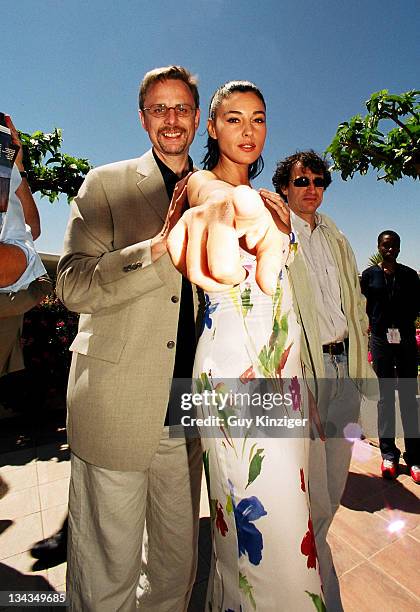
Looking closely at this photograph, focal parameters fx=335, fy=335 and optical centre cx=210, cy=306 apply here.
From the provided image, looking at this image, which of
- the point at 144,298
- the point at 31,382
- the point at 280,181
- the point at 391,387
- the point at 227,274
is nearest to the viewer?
the point at 227,274

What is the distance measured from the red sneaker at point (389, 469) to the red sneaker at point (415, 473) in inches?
5.9

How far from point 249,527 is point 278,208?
3.50 ft

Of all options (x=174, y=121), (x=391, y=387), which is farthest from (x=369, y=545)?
(x=174, y=121)

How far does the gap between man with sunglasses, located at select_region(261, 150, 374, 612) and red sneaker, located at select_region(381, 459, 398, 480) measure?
1514mm

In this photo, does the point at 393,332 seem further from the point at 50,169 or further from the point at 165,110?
the point at 50,169

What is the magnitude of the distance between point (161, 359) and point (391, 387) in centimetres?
335

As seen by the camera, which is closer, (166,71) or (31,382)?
(166,71)

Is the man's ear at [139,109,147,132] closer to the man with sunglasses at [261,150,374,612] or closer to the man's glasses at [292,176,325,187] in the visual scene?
the man with sunglasses at [261,150,374,612]

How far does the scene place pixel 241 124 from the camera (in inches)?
43.9

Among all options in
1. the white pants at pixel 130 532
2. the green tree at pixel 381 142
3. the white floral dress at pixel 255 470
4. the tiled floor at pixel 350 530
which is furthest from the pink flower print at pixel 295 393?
the green tree at pixel 381 142

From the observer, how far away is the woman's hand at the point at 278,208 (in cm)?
118

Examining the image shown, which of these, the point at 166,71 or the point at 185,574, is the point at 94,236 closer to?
the point at 166,71

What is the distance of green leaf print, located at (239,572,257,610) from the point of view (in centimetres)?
106

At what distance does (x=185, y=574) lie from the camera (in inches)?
64.8
